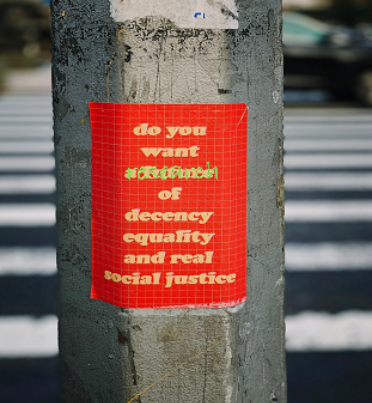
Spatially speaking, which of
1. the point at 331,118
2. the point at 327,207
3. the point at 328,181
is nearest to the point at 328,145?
the point at 328,181

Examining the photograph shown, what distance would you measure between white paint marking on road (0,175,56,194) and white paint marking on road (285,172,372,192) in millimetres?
2958

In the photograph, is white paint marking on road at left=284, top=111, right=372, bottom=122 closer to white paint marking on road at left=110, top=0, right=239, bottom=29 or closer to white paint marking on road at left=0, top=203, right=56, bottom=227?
white paint marking on road at left=0, top=203, right=56, bottom=227

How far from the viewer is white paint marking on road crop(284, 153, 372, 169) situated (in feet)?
28.2

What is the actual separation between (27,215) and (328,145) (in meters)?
5.45

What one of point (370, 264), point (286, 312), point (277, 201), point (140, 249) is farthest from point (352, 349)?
point (140, 249)

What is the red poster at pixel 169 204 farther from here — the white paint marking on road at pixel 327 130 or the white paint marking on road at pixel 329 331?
the white paint marking on road at pixel 327 130

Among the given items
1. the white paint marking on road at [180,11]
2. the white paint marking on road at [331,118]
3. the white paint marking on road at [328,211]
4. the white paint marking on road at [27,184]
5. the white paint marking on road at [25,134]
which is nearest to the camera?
the white paint marking on road at [180,11]

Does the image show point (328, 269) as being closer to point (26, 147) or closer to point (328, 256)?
point (328, 256)

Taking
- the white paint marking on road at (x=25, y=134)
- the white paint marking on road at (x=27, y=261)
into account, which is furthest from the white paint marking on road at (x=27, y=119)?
the white paint marking on road at (x=27, y=261)

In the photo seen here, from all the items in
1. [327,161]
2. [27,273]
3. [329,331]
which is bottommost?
[329,331]

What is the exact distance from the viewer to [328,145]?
32.8 ft

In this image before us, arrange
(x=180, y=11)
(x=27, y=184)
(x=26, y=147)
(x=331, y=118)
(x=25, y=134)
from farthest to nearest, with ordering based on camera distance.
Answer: (x=331, y=118) < (x=25, y=134) < (x=26, y=147) < (x=27, y=184) < (x=180, y=11)

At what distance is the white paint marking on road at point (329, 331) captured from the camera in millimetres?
3781

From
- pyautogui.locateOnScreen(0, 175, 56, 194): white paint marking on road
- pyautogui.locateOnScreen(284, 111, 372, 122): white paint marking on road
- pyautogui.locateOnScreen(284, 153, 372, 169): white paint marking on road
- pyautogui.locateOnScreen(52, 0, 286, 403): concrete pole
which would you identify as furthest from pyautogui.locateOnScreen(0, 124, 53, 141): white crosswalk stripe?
pyautogui.locateOnScreen(52, 0, 286, 403): concrete pole
